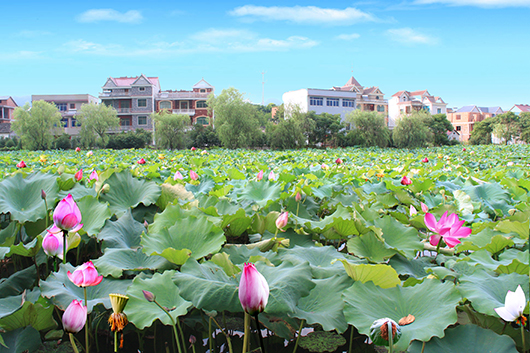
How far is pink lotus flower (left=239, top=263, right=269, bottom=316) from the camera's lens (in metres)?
0.63

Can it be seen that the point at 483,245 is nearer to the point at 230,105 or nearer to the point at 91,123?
the point at 230,105

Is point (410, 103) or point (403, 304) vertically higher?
point (410, 103)

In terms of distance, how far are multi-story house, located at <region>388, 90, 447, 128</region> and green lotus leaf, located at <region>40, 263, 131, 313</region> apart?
→ 5261 centimetres

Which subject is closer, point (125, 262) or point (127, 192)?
point (125, 262)

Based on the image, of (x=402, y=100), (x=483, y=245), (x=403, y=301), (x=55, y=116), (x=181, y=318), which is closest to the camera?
(x=403, y=301)

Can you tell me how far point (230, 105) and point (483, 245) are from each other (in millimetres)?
27909

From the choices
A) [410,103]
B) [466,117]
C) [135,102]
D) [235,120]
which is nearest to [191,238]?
→ [235,120]

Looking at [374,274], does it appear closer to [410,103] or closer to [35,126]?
[35,126]

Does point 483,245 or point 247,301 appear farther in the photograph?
point 483,245

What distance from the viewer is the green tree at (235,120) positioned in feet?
88.8

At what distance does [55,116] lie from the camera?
96.5ft

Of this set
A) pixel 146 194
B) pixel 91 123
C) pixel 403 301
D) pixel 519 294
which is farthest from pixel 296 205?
pixel 91 123

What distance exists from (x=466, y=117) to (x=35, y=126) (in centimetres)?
6736

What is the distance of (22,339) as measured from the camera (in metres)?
0.88
